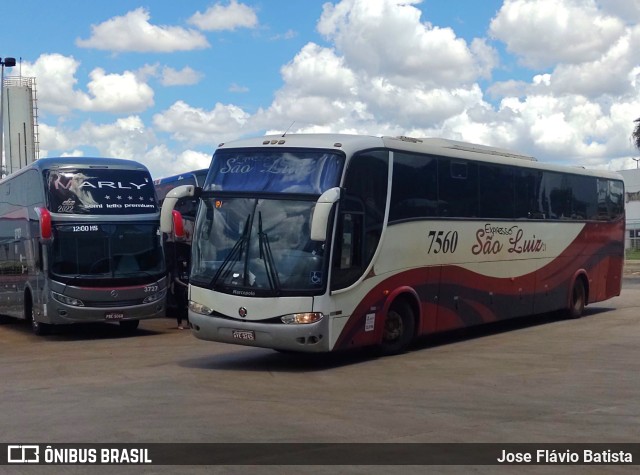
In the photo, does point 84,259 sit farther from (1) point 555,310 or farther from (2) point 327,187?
(1) point 555,310

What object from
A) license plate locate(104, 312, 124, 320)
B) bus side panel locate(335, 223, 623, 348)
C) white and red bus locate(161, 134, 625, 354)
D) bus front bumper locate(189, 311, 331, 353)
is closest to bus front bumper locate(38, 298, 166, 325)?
license plate locate(104, 312, 124, 320)

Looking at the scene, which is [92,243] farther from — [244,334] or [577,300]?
[577,300]

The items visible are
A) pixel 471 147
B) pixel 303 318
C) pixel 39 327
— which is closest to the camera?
pixel 303 318

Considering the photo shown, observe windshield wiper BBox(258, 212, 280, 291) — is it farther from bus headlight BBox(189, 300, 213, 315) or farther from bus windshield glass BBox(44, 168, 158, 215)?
bus windshield glass BBox(44, 168, 158, 215)

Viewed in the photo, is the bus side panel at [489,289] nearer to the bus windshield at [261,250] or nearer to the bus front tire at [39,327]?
the bus windshield at [261,250]

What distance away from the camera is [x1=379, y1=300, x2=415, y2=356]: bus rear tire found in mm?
15586

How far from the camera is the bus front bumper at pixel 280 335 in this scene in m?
13.6

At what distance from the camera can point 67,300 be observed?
66.0 ft

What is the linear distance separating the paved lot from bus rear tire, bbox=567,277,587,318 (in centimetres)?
286

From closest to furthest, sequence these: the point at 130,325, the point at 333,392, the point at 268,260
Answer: the point at 333,392 → the point at 268,260 → the point at 130,325

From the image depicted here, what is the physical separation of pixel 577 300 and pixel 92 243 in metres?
10.9

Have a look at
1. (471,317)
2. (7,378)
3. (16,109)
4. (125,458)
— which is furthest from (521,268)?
(16,109)

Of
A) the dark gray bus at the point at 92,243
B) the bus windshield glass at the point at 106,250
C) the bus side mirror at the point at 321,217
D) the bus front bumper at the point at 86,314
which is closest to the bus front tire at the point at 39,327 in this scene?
the dark gray bus at the point at 92,243

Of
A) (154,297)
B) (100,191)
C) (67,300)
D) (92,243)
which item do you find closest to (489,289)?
(154,297)
